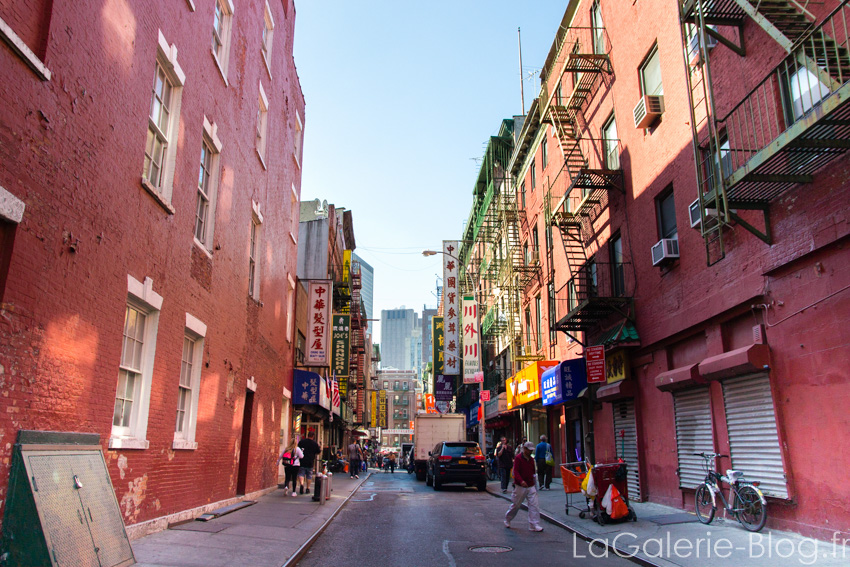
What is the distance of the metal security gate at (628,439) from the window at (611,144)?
6649 millimetres

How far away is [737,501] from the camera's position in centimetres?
995

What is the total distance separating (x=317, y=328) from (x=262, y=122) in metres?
8.71

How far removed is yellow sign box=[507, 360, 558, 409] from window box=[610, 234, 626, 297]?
500 cm

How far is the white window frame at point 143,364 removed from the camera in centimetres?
838

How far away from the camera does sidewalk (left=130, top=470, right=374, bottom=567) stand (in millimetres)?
7438

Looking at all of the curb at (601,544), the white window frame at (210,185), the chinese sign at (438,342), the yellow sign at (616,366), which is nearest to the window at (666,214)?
the yellow sign at (616,366)

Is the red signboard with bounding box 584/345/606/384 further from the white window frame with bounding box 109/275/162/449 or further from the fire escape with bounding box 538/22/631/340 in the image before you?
the white window frame with bounding box 109/275/162/449

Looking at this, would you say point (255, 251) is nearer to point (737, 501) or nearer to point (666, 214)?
point (666, 214)

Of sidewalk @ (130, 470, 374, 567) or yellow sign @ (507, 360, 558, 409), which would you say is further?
yellow sign @ (507, 360, 558, 409)

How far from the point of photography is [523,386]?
81.4ft

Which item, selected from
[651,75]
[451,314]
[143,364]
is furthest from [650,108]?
[451,314]

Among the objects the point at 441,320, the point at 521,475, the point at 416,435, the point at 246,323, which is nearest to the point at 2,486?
the point at 521,475

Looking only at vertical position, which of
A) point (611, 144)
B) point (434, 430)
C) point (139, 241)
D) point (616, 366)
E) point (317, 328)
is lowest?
point (434, 430)

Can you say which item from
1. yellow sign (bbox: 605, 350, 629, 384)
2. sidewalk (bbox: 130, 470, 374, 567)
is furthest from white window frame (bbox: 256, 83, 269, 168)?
yellow sign (bbox: 605, 350, 629, 384)
